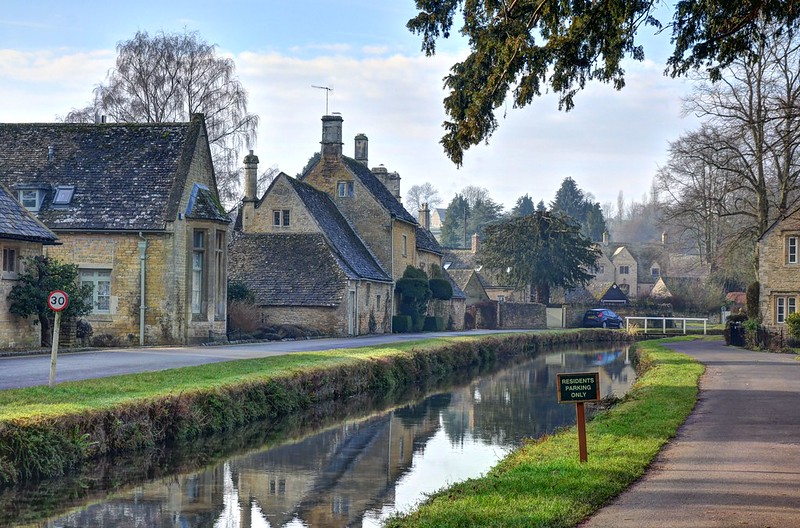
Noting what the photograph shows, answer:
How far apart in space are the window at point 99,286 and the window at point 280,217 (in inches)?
640

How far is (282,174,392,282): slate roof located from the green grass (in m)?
20.1

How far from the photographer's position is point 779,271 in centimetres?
4712

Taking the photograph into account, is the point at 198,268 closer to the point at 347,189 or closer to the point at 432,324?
the point at 347,189

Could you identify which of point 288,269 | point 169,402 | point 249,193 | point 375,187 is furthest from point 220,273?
point 375,187

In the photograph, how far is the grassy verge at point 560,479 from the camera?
9.77 meters

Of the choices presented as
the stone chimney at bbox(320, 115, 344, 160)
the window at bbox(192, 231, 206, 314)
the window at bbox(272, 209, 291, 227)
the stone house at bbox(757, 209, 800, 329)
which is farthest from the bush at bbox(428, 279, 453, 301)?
the window at bbox(192, 231, 206, 314)

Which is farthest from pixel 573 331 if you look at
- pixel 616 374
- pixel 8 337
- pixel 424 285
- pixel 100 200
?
pixel 8 337

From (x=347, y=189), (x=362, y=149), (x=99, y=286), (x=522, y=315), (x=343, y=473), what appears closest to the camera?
(x=343, y=473)

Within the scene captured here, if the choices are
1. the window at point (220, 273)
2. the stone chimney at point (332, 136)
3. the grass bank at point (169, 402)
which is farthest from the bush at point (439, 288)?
the grass bank at point (169, 402)

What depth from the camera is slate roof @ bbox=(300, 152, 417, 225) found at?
181ft

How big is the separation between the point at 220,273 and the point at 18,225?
32.0ft

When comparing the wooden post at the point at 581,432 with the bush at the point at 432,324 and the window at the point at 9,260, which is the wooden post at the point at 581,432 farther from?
the bush at the point at 432,324

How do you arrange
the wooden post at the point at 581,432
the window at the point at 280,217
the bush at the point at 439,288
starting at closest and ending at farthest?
the wooden post at the point at 581,432, the window at the point at 280,217, the bush at the point at 439,288

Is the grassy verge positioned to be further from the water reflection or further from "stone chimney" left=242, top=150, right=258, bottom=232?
"stone chimney" left=242, top=150, right=258, bottom=232
